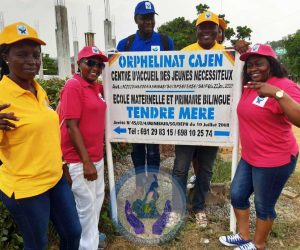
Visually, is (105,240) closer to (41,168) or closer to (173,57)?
(41,168)

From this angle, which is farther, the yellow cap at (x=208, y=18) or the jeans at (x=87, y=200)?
the yellow cap at (x=208, y=18)

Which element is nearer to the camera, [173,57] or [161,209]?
[173,57]

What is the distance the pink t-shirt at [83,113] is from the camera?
2.71 metres

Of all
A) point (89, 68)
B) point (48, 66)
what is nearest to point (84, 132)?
point (89, 68)

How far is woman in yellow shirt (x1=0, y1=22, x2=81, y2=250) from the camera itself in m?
2.07

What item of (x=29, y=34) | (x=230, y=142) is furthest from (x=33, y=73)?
(x=230, y=142)

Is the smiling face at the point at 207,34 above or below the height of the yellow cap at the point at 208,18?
below

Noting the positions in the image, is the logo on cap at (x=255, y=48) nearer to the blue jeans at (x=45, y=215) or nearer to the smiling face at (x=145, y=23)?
the smiling face at (x=145, y=23)

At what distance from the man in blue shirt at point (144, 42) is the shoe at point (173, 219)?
531 mm

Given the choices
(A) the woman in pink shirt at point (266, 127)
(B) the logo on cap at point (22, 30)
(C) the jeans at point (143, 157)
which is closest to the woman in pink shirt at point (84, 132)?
(B) the logo on cap at point (22, 30)

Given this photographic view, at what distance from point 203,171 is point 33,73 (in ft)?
7.54

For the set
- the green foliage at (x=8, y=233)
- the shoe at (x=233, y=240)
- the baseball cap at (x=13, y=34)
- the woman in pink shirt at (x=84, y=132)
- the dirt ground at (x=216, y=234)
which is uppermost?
the baseball cap at (x=13, y=34)

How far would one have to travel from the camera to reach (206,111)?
3.38m

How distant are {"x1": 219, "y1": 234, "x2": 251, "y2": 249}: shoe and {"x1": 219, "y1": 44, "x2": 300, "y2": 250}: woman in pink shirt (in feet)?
1.27
